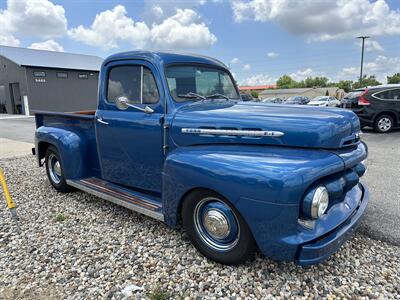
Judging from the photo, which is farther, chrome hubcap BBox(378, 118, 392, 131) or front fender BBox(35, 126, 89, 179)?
chrome hubcap BBox(378, 118, 392, 131)

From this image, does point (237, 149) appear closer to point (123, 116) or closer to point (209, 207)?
point (209, 207)

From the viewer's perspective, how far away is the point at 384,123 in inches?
439

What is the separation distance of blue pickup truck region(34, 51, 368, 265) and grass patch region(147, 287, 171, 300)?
0.58m

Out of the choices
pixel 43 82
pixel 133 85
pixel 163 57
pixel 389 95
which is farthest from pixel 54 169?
pixel 43 82

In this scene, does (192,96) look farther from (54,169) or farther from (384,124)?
(384,124)

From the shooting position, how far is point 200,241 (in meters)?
3.09

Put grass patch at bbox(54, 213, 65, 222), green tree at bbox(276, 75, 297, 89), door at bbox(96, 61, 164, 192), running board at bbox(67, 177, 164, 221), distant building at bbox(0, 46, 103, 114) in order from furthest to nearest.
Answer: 1. green tree at bbox(276, 75, 297, 89)
2. distant building at bbox(0, 46, 103, 114)
3. grass patch at bbox(54, 213, 65, 222)
4. door at bbox(96, 61, 164, 192)
5. running board at bbox(67, 177, 164, 221)

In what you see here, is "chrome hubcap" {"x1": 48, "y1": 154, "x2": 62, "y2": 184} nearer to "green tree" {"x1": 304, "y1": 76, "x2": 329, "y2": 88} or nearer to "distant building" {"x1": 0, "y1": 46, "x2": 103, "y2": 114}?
"distant building" {"x1": 0, "y1": 46, "x2": 103, "y2": 114}

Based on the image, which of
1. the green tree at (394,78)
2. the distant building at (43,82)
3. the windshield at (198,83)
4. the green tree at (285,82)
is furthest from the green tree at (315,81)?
the windshield at (198,83)

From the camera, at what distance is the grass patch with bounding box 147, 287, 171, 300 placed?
2.58m

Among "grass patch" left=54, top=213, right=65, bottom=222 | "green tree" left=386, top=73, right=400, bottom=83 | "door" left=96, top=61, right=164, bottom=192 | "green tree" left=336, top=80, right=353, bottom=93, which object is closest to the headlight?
"door" left=96, top=61, right=164, bottom=192

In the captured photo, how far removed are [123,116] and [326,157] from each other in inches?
91.6

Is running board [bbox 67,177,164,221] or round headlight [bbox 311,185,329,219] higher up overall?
round headlight [bbox 311,185,329,219]

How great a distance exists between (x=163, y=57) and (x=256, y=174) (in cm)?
185
